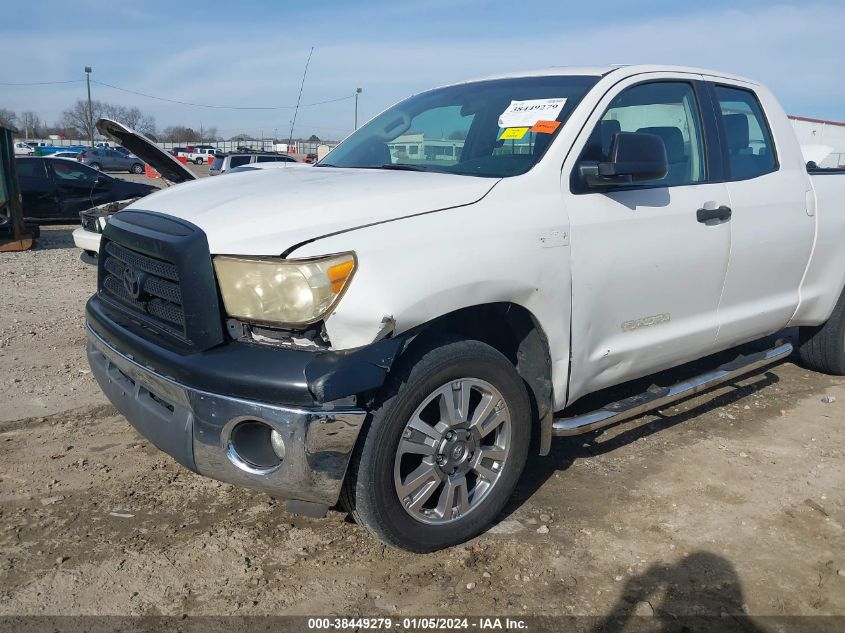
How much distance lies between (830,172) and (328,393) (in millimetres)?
4043

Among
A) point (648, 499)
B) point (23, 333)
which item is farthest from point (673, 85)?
point (23, 333)

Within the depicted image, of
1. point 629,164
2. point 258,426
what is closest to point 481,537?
point 258,426

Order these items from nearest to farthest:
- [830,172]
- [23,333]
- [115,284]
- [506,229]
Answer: [506,229] → [115,284] → [830,172] → [23,333]

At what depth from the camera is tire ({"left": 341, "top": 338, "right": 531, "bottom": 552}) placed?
2.49m

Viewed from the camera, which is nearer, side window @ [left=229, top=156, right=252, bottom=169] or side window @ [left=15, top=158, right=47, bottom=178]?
side window @ [left=15, top=158, right=47, bottom=178]

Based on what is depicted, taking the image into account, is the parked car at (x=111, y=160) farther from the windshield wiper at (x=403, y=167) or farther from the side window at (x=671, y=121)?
the side window at (x=671, y=121)

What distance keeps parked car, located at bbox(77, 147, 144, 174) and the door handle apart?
41636 millimetres

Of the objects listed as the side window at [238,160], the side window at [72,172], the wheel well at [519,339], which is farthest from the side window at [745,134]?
the side window at [238,160]

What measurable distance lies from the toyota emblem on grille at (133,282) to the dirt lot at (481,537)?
103cm

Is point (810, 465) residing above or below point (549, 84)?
below

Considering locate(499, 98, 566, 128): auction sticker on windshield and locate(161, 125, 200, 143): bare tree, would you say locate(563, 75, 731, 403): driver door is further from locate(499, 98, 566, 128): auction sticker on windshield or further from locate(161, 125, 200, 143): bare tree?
locate(161, 125, 200, 143): bare tree

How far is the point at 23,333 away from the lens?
5.92m

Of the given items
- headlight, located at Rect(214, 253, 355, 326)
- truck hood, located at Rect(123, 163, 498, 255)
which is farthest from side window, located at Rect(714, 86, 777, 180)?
headlight, located at Rect(214, 253, 355, 326)

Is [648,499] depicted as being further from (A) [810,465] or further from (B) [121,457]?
(B) [121,457]
